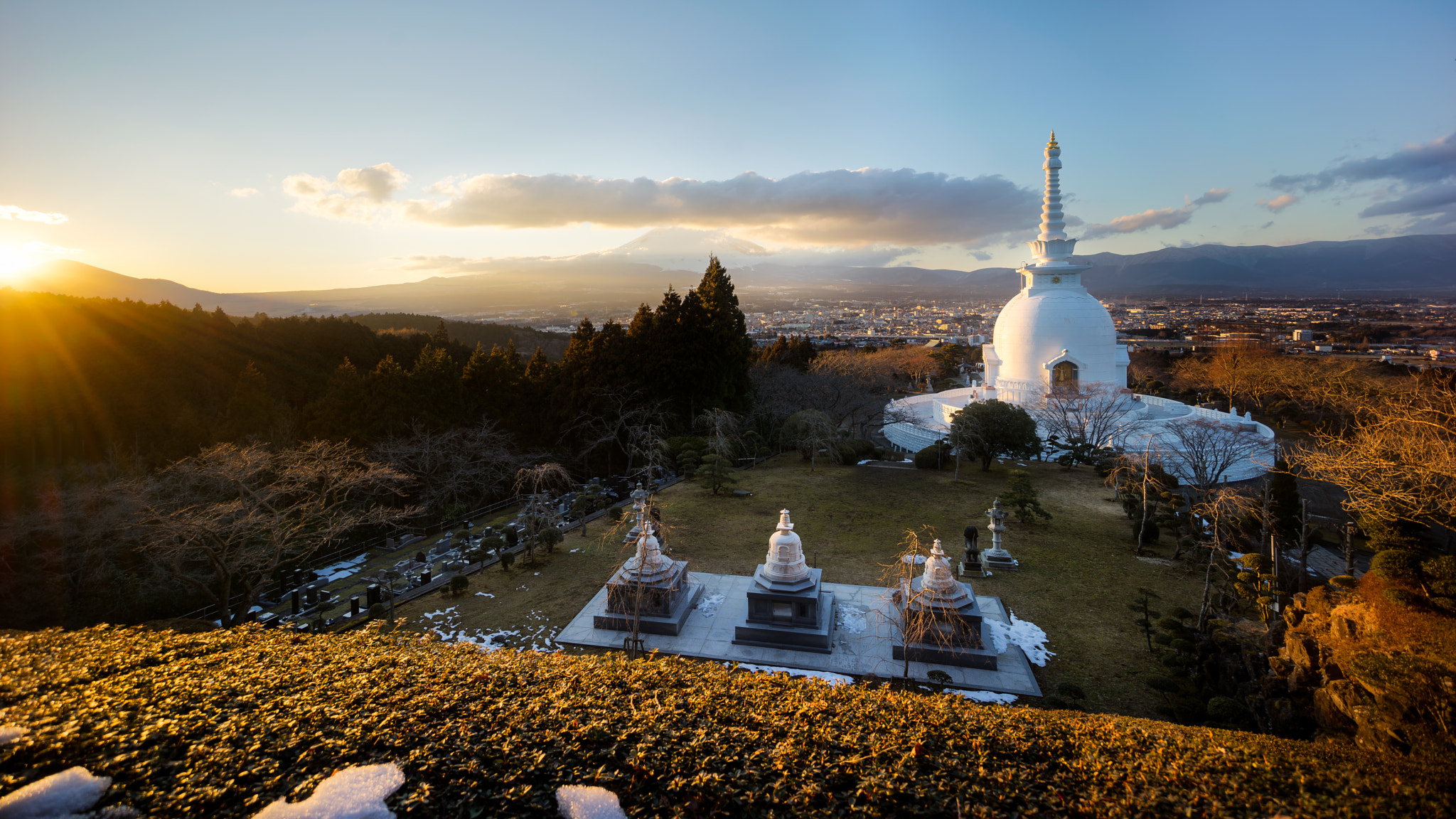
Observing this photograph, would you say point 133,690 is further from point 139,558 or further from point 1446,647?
point 1446,647

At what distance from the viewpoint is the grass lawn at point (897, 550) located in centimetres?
1097

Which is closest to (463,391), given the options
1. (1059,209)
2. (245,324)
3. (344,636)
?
(245,324)

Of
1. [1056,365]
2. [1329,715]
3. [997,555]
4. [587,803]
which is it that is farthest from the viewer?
[1056,365]

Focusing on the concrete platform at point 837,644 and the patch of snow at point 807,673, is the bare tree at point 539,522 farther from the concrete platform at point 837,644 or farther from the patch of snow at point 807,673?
the patch of snow at point 807,673

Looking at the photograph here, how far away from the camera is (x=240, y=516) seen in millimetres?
12070

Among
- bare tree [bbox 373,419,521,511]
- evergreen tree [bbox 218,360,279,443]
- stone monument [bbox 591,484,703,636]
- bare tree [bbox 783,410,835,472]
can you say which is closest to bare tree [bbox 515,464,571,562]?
stone monument [bbox 591,484,703,636]

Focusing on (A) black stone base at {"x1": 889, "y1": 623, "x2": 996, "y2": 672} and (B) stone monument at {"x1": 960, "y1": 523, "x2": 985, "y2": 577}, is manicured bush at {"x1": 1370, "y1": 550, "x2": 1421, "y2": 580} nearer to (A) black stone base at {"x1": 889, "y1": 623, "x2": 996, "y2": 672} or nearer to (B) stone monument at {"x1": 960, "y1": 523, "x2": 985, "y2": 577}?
(A) black stone base at {"x1": 889, "y1": 623, "x2": 996, "y2": 672}

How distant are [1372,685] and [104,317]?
35909 millimetres

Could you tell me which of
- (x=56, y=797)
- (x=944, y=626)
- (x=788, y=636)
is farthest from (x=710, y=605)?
(x=56, y=797)

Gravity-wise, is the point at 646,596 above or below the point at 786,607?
above

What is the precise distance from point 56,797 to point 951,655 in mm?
10930

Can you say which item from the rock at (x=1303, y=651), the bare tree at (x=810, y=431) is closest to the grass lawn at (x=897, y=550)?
the bare tree at (x=810, y=431)

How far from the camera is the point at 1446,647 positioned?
19.6 ft

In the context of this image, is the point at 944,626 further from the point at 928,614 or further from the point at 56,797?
the point at 56,797
